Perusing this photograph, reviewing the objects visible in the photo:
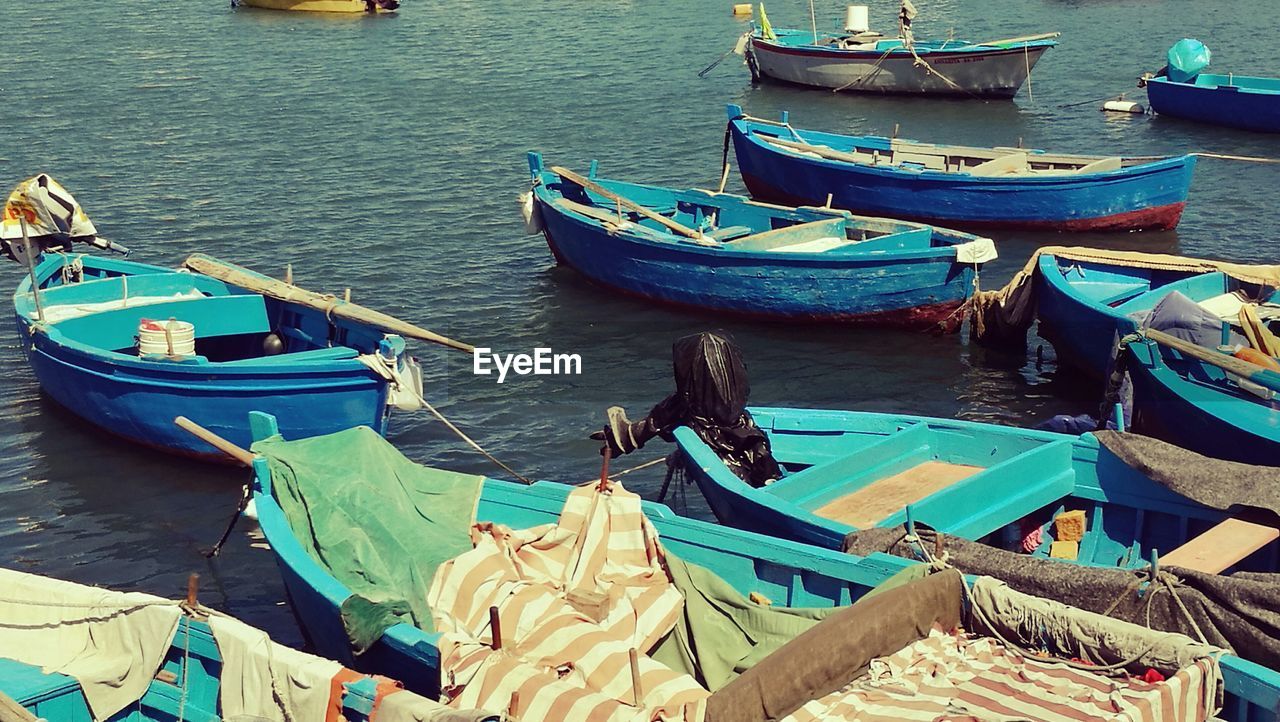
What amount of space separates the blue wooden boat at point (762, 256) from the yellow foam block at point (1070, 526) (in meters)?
8.46

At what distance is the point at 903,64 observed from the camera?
3984cm

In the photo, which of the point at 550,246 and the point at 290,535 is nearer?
the point at 290,535

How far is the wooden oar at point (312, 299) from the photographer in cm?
1526

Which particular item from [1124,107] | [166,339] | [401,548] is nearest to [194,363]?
[166,339]

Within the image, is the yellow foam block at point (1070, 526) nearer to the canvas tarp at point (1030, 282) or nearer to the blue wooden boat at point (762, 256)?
the canvas tarp at point (1030, 282)

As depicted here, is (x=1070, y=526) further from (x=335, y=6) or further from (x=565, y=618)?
(x=335, y=6)

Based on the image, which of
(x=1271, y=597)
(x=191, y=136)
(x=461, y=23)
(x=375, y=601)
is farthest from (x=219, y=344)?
(x=461, y=23)

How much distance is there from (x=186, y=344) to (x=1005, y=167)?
15832mm

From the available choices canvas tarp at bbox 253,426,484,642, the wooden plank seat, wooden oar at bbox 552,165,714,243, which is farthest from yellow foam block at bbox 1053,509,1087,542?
wooden oar at bbox 552,165,714,243

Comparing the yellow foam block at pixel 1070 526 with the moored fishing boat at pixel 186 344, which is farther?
the moored fishing boat at pixel 186 344

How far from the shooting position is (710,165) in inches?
1273

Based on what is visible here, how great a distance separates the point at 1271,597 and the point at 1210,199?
22297 millimetres

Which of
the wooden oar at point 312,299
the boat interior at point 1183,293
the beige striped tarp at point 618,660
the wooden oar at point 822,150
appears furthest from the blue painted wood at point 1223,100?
the beige striped tarp at point 618,660

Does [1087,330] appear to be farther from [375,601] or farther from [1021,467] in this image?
[375,601]
